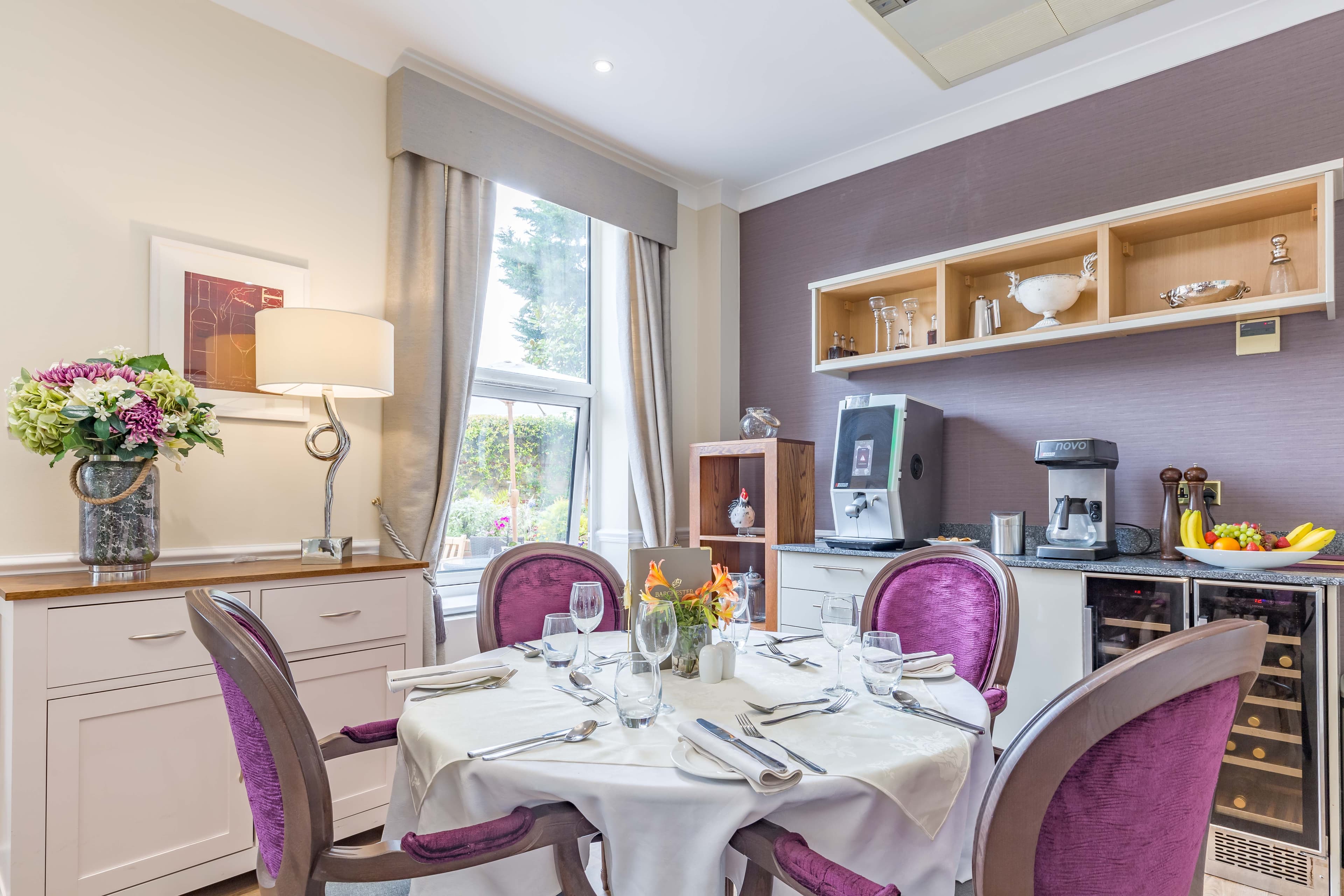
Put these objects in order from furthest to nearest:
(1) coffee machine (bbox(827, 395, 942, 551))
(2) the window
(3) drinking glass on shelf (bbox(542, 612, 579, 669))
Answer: (2) the window → (1) coffee machine (bbox(827, 395, 942, 551)) → (3) drinking glass on shelf (bbox(542, 612, 579, 669))

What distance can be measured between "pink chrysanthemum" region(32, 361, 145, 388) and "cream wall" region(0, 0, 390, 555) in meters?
0.30

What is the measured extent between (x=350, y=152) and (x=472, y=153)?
0.48 metres

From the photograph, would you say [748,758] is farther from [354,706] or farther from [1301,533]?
[1301,533]

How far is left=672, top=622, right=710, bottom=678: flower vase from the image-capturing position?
4.97 feet

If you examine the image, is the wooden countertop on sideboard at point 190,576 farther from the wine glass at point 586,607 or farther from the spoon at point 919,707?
the spoon at point 919,707

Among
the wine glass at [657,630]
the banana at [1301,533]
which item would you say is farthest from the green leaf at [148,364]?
the banana at [1301,533]

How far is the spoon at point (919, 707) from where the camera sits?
1.22 metres

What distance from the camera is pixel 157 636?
1851mm

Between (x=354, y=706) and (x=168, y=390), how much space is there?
1.06 metres

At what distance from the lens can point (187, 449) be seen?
6.60 feet

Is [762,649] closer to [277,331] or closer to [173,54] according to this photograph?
[277,331]

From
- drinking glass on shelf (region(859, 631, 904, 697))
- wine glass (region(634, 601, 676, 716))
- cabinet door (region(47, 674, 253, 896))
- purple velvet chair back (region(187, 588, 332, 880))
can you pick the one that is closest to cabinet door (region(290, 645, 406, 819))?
cabinet door (region(47, 674, 253, 896))

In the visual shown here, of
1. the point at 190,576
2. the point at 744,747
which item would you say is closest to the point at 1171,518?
the point at 744,747

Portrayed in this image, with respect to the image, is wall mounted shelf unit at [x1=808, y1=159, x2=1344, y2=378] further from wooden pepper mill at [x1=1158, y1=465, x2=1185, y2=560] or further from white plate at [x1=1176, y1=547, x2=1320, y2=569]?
white plate at [x1=1176, y1=547, x2=1320, y2=569]
